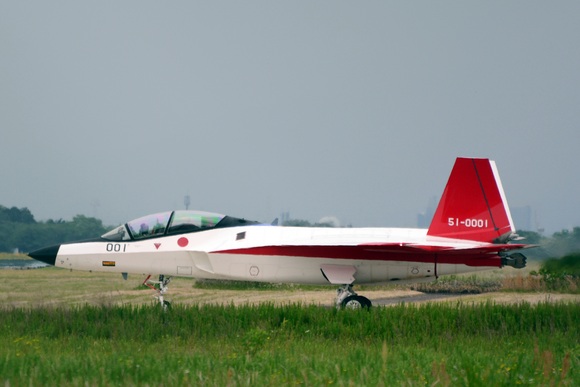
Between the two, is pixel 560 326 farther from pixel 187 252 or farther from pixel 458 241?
pixel 187 252

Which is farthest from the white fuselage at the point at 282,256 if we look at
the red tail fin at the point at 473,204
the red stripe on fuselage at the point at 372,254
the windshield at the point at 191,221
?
the red tail fin at the point at 473,204

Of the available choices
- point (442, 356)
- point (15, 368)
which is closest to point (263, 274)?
point (442, 356)

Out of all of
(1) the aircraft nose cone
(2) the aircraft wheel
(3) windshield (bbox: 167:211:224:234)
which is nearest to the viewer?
(2) the aircraft wheel

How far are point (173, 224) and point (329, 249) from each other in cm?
429

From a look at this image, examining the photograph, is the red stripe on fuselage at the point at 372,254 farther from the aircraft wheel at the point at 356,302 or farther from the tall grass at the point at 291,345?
the tall grass at the point at 291,345

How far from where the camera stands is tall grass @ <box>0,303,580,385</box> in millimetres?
7824

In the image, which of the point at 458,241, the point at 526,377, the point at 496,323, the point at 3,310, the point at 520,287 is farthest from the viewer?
the point at 520,287

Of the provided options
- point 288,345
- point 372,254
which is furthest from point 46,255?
point 288,345

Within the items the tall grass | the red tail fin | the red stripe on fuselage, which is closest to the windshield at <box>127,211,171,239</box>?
A: the red stripe on fuselage

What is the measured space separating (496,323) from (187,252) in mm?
8563

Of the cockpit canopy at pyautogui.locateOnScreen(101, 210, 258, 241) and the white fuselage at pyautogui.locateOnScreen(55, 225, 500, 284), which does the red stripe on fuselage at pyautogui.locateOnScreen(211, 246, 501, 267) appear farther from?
the cockpit canopy at pyautogui.locateOnScreen(101, 210, 258, 241)

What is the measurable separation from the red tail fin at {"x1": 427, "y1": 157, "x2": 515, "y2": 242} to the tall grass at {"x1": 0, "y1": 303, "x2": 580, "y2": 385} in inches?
155

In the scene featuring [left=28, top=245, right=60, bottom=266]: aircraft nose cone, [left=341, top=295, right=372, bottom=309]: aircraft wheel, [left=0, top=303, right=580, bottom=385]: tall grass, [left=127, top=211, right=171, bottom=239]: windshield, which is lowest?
[left=0, top=303, right=580, bottom=385]: tall grass

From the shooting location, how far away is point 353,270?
736 inches
